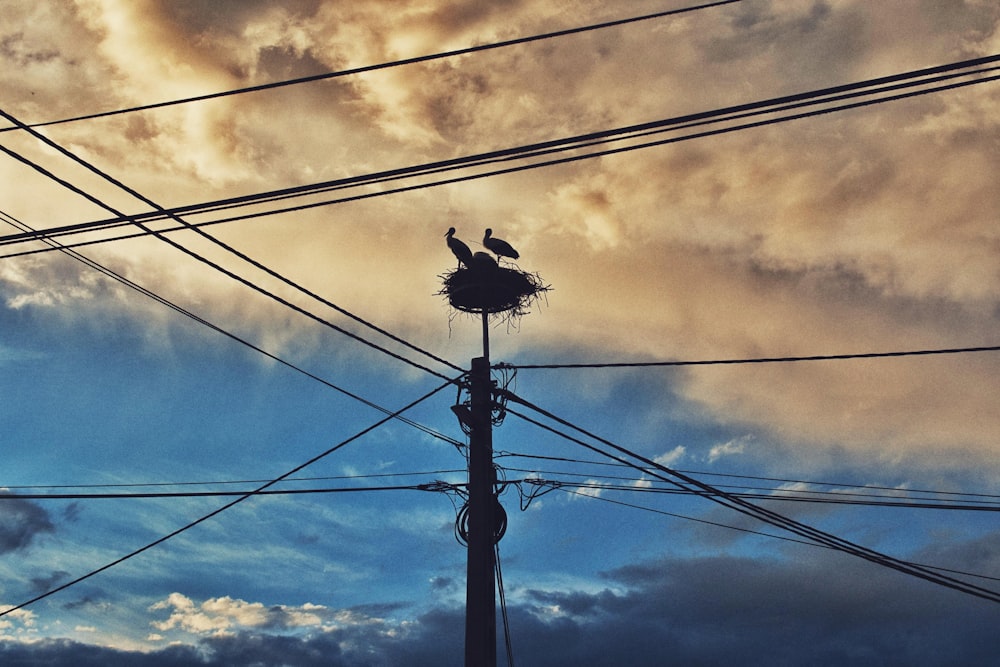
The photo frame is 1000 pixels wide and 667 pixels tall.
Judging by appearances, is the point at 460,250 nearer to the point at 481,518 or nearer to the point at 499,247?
the point at 499,247

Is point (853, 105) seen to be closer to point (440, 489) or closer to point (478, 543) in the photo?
point (478, 543)

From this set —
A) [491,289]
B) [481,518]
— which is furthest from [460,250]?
[481,518]

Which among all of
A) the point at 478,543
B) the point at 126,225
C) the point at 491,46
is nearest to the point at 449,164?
the point at 491,46

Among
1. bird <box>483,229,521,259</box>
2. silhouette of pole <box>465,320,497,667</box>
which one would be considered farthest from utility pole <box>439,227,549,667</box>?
bird <box>483,229,521,259</box>

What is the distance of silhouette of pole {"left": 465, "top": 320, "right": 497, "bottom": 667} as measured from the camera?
36.1ft

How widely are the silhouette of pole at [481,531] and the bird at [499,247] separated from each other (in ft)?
19.2

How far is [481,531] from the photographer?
1159cm

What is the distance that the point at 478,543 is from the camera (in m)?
11.5

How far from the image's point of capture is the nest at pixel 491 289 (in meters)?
15.5

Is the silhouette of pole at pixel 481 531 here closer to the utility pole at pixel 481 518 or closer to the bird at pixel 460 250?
the utility pole at pixel 481 518

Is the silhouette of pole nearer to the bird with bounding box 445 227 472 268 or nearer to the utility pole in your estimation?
the utility pole

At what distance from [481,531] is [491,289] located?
4.99m

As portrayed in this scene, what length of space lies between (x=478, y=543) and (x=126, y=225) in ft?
18.0

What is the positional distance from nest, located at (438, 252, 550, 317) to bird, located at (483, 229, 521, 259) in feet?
6.87
